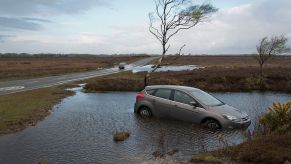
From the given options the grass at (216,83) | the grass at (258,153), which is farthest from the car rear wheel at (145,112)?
the grass at (216,83)

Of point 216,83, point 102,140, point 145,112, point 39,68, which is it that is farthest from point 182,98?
point 39,68

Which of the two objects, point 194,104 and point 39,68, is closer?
point 194,104

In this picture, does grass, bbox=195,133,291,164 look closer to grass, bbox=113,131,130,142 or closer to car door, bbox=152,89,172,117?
grass, bbox=113,131,130,142

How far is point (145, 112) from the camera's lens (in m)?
16.6

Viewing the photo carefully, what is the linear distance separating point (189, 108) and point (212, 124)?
1.24 m

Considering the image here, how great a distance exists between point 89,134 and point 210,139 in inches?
179

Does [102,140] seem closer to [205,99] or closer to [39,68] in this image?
[205,99]

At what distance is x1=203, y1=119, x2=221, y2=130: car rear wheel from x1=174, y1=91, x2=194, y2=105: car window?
124 centimetres

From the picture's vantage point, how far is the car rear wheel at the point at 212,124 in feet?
44.9

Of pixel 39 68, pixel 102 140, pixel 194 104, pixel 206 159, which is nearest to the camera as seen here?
pixel 206 159

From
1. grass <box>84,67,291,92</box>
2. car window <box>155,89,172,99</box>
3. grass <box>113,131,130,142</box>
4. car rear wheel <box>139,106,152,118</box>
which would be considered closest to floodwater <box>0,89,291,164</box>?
grass <box>113,131,130,142</box>

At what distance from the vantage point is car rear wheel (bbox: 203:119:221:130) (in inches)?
539

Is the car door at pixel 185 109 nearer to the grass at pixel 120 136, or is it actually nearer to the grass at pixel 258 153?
the grass at pixel 120 136

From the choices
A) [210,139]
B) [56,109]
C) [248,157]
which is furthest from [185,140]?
[56,109]
